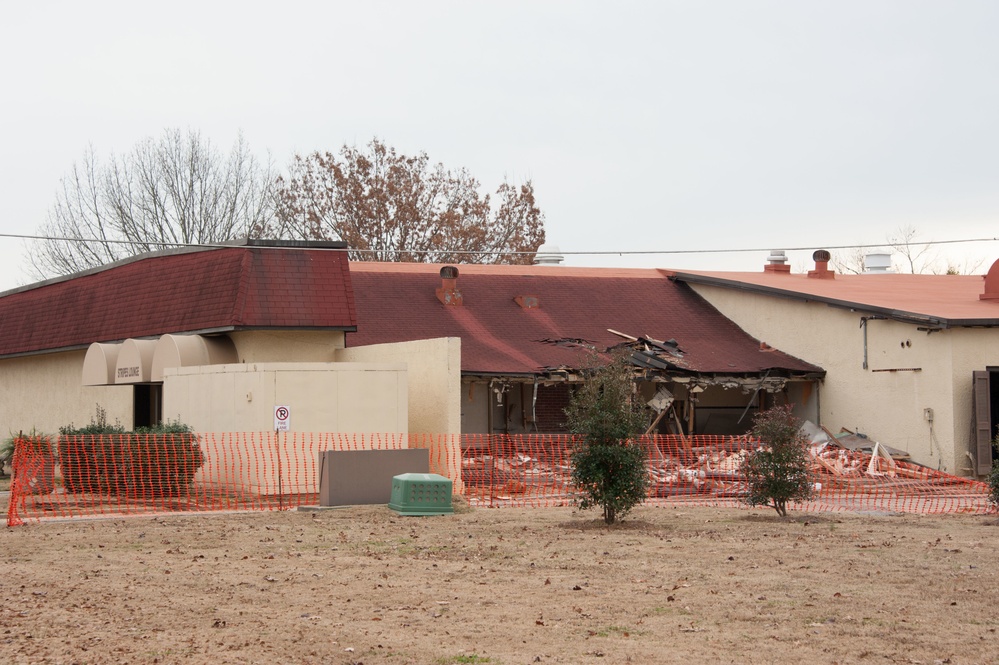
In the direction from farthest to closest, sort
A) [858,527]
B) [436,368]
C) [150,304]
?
1. [150,304]
2. [436,368]
3. [858,527]

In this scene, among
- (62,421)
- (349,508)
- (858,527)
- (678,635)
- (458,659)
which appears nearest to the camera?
(458,659)

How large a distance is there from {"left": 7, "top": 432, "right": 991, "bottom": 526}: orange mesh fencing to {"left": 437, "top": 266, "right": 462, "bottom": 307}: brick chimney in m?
7.47

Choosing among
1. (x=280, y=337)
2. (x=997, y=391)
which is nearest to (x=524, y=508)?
(x=280, y=337)

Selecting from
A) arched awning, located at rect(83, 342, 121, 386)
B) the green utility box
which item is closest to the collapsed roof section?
arched awning, located at rect(83, 342, 121, 386)

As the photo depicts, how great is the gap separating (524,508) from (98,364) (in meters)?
11.4

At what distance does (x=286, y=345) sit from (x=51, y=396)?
979 centimetres

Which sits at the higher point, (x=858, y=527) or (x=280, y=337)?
(x=280, y=337)

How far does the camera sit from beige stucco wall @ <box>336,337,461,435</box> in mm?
21922

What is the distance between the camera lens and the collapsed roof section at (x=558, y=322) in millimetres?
27047

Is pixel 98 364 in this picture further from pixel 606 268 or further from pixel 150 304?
pixel 606 268

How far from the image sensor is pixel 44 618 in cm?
949

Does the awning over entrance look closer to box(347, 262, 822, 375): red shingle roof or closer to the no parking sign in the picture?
box(347, 262, 822, 375): red shingle roof

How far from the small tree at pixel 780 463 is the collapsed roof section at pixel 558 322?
9.05 meters

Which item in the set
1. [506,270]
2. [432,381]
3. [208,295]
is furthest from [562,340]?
[208,295]
